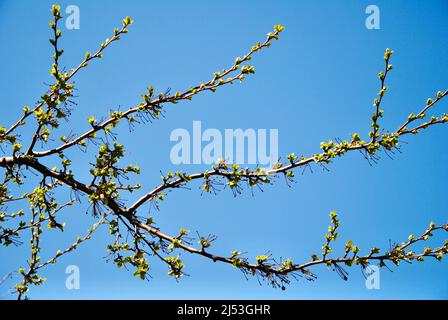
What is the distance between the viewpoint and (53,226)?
4.82 metres

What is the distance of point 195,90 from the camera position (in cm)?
460

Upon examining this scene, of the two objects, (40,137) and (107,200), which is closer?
(107,200)

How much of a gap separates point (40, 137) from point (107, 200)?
1.55 metres

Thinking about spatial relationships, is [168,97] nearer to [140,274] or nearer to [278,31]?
[278,31]
